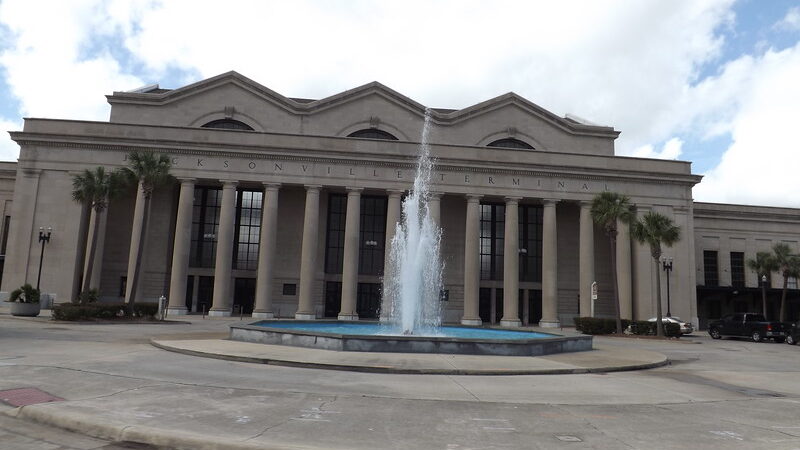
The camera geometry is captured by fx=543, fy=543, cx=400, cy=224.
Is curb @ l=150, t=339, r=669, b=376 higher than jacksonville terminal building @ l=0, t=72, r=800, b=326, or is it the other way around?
jacksonville terminal building @ l=0, t=72, r=800, b=326

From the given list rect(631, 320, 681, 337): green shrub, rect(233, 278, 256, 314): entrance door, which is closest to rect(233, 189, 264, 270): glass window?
rect(233, 278, 256, 314): entrance door

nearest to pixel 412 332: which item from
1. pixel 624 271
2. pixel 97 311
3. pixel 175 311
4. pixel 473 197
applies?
pixel 97 311

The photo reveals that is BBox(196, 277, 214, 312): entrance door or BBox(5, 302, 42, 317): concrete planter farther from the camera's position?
BBox(196, 277, 214, 312): entrance door

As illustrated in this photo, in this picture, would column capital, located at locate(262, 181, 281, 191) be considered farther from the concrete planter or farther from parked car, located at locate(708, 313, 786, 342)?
parked car, located at locate(708, 313, 786, 342)

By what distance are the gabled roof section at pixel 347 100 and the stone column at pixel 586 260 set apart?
10.9 metres

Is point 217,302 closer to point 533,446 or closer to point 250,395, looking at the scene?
point 250,395

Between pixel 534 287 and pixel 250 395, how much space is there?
4151cm

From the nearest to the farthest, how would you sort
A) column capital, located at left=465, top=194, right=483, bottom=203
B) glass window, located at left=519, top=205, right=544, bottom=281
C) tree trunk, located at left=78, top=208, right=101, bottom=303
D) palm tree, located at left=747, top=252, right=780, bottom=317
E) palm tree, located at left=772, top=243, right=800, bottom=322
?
1. tree trunk, located at left=78, top=208, right=101, bottom=303
2. column capital, located at left=465, top=194, right=483, bottom=203
3. glass window, located at left=519, top=205, right=544, bottom=281
4. palm tree, located at left=772, top=243, right=800, bottom=322
5. palm tree, located at left=747, top=252, right=780, bottom=317

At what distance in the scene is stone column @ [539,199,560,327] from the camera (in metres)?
43.8


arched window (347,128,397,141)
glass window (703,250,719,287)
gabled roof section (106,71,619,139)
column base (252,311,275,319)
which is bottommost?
column base (252,311,275,319)

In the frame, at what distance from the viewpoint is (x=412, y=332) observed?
903 inches

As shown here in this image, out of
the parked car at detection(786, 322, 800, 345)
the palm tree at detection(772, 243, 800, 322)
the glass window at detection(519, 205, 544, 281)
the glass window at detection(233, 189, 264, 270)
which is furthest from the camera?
the palm tree at detection(772, 243, 800, 322)

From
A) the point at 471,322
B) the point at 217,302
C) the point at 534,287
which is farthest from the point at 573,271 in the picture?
the point at 217,302

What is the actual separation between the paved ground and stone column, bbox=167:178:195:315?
26285 mm
